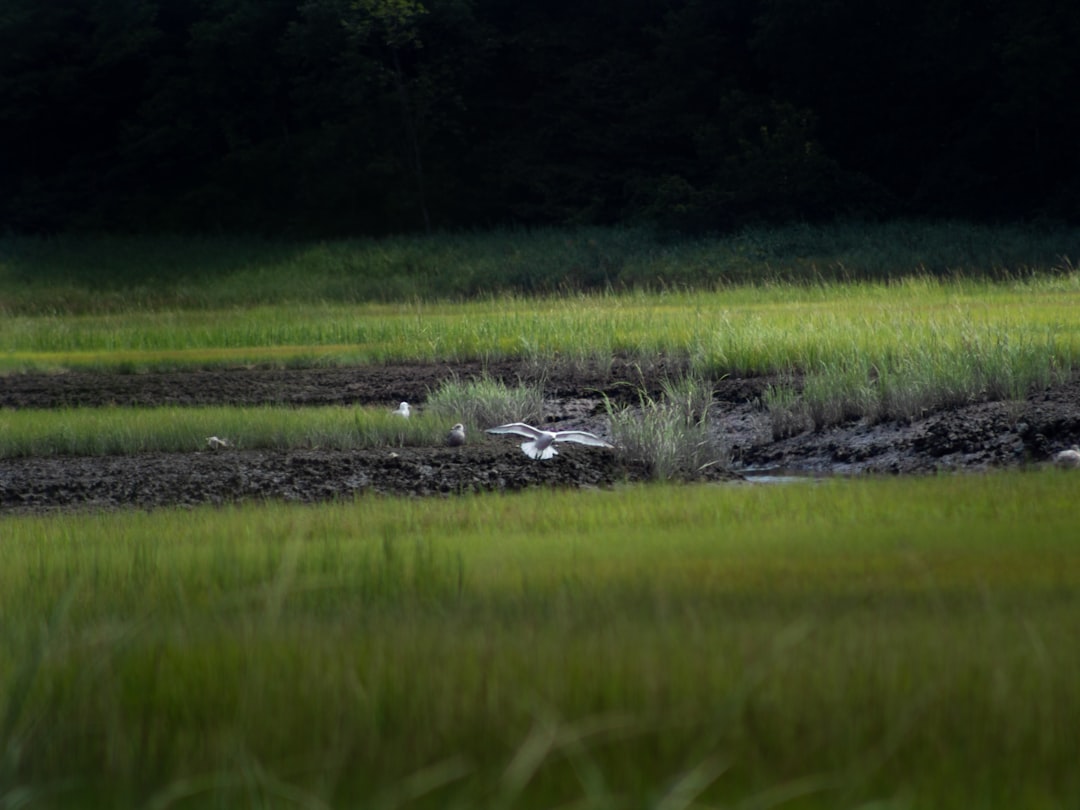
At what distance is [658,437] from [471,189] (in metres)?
35.8

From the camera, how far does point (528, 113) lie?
43188mm

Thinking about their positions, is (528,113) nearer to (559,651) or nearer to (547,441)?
(547,441)

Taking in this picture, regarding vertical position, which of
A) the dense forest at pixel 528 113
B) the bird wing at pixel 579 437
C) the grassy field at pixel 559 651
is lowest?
the bird wing at pixel 579 437

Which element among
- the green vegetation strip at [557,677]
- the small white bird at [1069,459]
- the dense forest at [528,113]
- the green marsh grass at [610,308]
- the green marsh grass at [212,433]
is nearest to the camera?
the green vegetation strip at [557,677]

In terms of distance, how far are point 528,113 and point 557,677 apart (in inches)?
1649

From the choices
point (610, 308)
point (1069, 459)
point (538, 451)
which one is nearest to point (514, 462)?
point (538, 451)

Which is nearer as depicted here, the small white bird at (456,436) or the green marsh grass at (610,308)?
the small white bird at (456,436)

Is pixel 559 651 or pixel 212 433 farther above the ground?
pixel 559 651

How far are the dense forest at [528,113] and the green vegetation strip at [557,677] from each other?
3157 cm

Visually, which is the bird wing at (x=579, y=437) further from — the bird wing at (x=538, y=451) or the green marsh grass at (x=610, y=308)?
the green marsh grass at (x=610, y=308)

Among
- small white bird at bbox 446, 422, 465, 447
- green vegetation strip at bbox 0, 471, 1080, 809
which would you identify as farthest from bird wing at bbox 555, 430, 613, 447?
green vegetation strip at bbox 0, 471, 1080, 809

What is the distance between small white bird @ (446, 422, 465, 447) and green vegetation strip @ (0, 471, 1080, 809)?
4.75m

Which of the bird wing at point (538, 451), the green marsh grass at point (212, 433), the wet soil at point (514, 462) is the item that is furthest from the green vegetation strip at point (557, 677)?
the green marsh grass at point (212, 433)

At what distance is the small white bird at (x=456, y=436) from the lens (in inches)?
344
